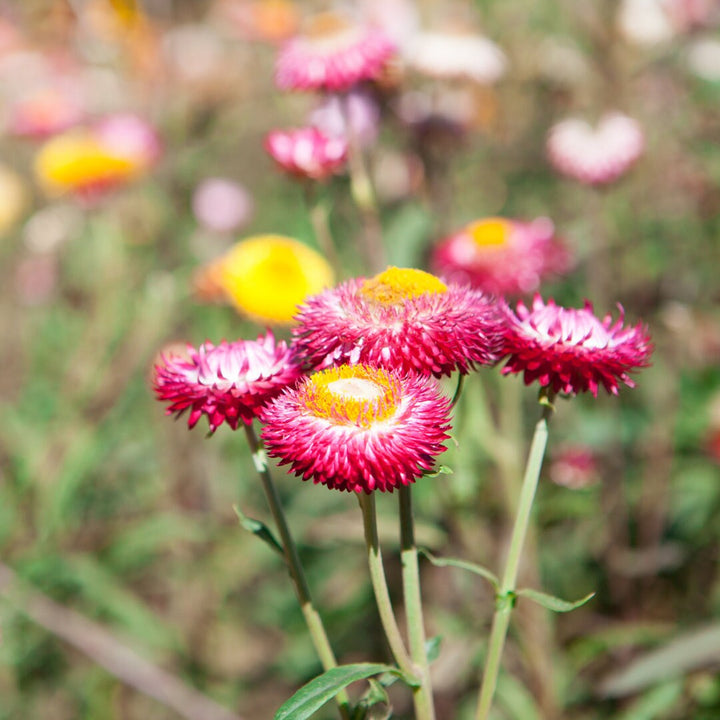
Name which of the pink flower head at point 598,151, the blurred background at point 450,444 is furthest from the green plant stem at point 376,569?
the pink flower head at point 598,151

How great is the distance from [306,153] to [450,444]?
59 cm

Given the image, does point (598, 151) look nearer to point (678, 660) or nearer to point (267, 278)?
point (267, 278)

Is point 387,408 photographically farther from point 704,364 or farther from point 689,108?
point 689,108

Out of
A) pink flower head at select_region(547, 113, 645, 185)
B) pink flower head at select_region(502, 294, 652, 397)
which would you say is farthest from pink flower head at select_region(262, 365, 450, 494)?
pink flower head at select_region(547, 113, 645, 185)

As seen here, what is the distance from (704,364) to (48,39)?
540cm

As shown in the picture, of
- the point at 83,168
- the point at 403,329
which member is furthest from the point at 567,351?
the point at 83,168

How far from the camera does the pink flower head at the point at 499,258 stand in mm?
1577

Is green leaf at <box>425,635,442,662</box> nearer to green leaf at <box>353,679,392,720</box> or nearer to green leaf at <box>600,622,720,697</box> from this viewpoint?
green leaf at <box>353,679,392,720</box>

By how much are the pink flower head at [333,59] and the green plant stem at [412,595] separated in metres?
1.14

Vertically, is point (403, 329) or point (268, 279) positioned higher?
point (268, 279)

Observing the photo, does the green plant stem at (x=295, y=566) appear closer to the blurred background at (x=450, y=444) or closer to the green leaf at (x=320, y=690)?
the green leaf at (x=320, y=690)

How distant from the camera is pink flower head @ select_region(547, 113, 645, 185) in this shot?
6.73 ft

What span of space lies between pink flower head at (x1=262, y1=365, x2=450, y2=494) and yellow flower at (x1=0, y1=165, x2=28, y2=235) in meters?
2.79

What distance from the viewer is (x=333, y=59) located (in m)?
1.64
